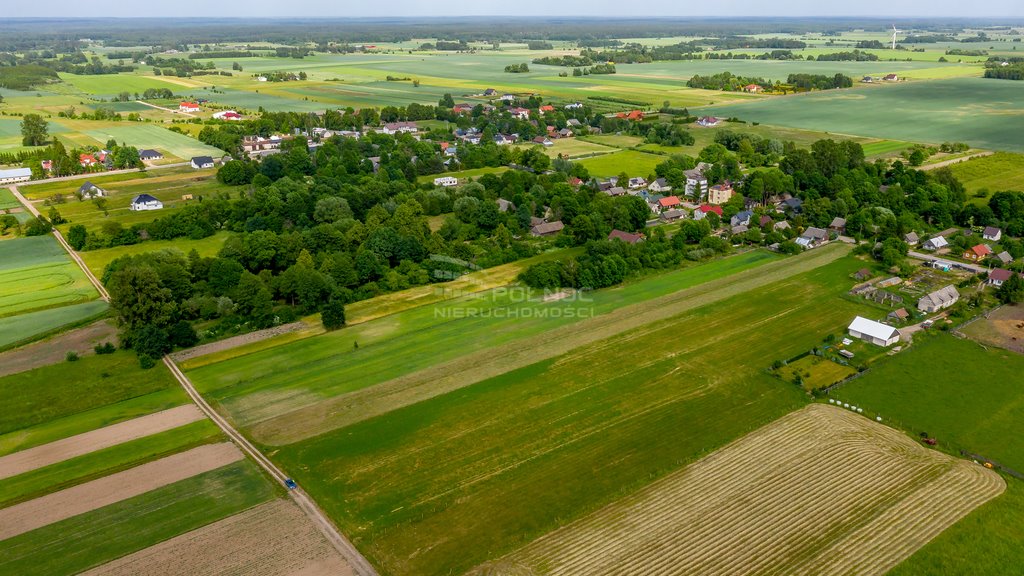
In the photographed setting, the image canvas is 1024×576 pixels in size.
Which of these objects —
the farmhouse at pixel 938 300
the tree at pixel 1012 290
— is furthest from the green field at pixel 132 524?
the tree at pixel 1012 290

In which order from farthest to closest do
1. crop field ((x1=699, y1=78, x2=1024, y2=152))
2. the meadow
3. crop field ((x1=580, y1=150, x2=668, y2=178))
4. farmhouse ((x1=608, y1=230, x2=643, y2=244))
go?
crop field ((x1=699, y1=78, x2=1024, y2=152))
crop field ((x1=580, y1=150, x2=668, y2=178))
farmhouse ((x1=608, y1=230, x2=643, y2=244))
the meadow

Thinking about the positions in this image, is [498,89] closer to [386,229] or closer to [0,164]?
[0,164]

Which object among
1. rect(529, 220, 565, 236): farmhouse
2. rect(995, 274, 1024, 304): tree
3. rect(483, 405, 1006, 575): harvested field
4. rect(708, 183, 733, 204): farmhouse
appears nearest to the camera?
rect(483, 405, 1006, 575): harvested field

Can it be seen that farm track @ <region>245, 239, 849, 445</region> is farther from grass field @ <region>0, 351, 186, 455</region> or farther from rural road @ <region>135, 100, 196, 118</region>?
rural road @ <region>135, 100, 196, 118</region>

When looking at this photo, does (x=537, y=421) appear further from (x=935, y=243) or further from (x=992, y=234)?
(x=992, y=234)

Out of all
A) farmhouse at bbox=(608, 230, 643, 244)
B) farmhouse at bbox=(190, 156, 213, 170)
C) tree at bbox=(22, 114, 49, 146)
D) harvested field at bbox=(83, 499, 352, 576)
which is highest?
tree at bbox=(22, 114, 49, 146)

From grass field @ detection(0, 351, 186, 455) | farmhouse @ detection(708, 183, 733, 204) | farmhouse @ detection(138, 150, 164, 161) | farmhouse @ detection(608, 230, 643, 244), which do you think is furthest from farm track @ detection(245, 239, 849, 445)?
farmhouse @ detection(138, 150, 164, 161)

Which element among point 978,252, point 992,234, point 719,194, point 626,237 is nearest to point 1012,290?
point 978,252

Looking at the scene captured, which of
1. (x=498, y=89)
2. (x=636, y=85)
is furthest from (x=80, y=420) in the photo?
(x=636, y=85)

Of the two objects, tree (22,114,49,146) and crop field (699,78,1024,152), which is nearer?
tree (22,114,49,146)
